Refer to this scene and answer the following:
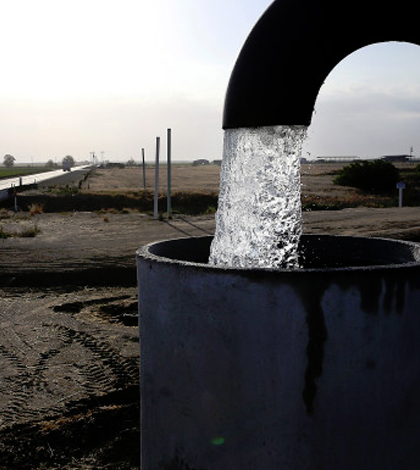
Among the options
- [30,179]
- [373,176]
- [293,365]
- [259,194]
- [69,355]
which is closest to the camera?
[293,365]

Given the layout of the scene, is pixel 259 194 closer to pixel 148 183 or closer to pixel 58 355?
pixel 58 355

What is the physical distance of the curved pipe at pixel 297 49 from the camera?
2.04 m

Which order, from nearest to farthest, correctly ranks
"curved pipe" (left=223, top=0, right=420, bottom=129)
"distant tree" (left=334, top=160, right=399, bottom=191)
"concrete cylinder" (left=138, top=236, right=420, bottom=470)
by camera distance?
"concrete cylinder" (left=138, top=236, right=420, bottom=470), "curved pipe" (left=223, top=0, right=420, bottom=129), "distant tree" (left=334, top=160, right=399, bottom=191)

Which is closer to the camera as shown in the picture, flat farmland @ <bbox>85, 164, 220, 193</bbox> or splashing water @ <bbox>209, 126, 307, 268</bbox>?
splashing water @ <bbox>209, 126, 307, 268</bbox>

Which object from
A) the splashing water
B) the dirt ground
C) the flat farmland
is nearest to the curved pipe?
the splashing water

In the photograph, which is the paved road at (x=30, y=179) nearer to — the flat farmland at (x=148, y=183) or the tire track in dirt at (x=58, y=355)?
the flat farmland at (x=148, y=183)

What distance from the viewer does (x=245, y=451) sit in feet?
5.82

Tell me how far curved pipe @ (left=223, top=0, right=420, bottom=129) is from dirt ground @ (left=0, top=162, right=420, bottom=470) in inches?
88.9

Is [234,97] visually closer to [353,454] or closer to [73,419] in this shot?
[353,454]

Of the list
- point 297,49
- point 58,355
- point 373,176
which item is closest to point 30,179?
point 373,176

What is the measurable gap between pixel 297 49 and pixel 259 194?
22.2 inches

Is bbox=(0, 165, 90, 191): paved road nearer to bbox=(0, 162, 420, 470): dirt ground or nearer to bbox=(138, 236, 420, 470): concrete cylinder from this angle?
bbox=(0, 162, 420, 470): dirt ground

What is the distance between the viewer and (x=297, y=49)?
2062 mm

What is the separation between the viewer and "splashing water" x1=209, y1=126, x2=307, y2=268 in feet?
7.36
